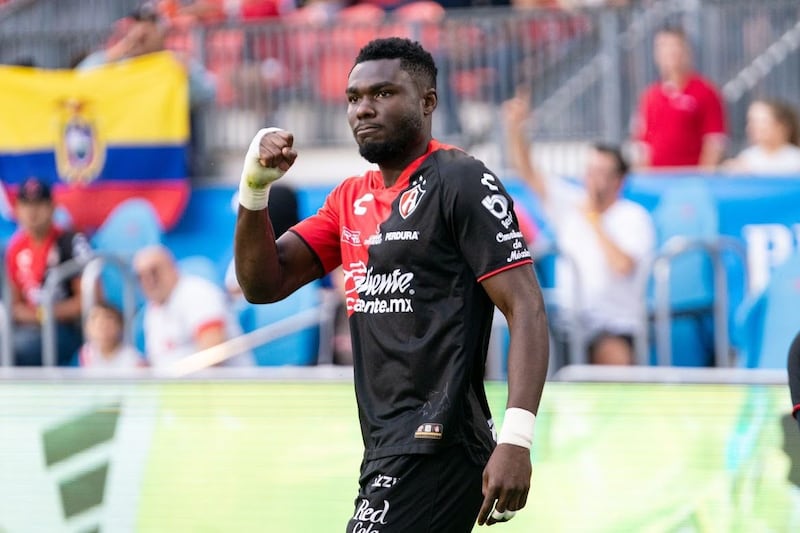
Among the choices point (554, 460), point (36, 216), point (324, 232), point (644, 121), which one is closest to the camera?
point (324, 232)

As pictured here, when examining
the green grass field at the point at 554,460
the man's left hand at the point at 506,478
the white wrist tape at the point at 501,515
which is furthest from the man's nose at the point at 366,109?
the green grass field at the point at 554,460

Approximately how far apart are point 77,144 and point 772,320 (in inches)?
229

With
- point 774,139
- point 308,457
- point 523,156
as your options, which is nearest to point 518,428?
point 308,457

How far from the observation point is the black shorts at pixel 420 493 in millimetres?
3912

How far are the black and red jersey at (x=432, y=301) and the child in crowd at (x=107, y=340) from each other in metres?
5.28

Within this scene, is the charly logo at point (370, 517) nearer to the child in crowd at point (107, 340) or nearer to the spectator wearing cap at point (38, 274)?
the child in crowd at point (107, 340)

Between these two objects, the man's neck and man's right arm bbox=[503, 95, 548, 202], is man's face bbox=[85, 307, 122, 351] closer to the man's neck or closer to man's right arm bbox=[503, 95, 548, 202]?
man's right arm bbox=[503, 95, 548, 202]

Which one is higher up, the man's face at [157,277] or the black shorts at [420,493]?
the black shorts at [420,493]

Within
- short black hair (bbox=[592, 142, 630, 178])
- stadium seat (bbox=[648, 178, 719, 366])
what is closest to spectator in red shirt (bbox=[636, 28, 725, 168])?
short black hair (bbox=[592, 142, 630, 178])

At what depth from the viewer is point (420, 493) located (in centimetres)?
392

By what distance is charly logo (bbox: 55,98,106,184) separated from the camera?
431 inches

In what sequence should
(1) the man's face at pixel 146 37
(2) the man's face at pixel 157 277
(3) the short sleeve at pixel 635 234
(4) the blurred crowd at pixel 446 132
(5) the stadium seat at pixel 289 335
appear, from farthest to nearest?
1. (1) the man's face at pixel 146 37
2. (5) the stadium seat at pixel 289 335
3. (2) the man's face at pixel 157 277
4. (3) the short sleeve at pixel 635 234
5. (4) the blurred crowd at pixel 446 132

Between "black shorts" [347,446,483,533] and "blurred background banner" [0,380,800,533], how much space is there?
5.65ft

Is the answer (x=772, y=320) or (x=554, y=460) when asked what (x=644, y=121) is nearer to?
(x=772, y=320)
